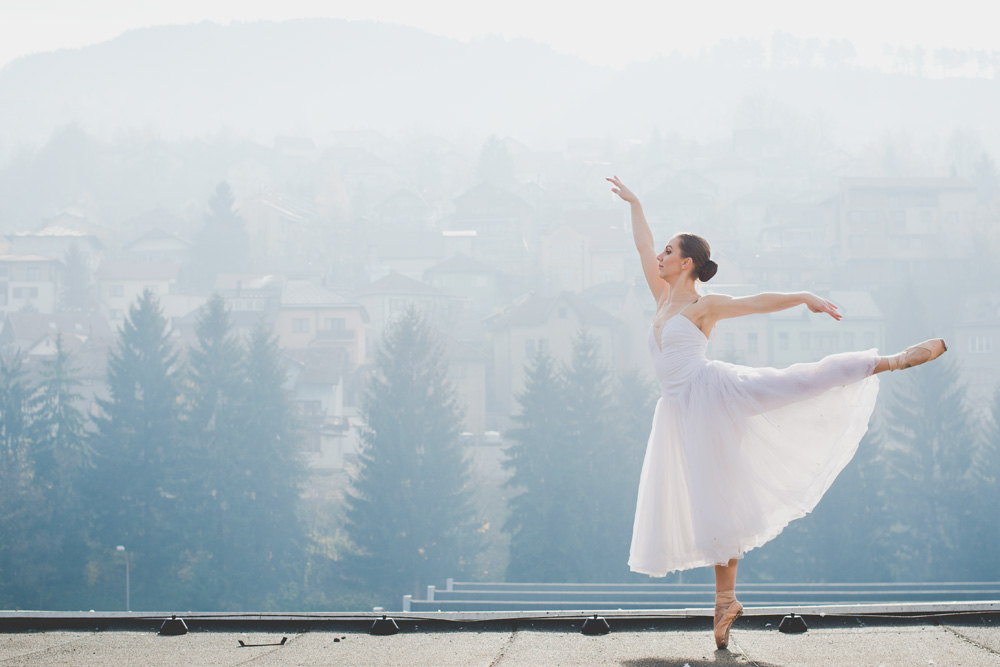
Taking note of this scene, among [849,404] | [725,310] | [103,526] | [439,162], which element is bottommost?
[103,526]

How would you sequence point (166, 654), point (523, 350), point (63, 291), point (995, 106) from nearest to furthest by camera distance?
1. point (166, 654)
2. point (523, 350)
3. point (63, 291)
4. point (995, 106)

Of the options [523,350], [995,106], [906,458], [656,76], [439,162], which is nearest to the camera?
[906,458]

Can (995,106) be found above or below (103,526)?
above

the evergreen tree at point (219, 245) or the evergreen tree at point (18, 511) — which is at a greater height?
the evergreen tree at point (219, 245)

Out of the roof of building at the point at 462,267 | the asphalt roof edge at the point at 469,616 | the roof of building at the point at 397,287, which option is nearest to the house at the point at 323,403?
the roof of building at the point at 397,287

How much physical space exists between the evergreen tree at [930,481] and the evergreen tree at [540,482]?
13.4 meters

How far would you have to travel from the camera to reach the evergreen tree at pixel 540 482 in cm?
4062

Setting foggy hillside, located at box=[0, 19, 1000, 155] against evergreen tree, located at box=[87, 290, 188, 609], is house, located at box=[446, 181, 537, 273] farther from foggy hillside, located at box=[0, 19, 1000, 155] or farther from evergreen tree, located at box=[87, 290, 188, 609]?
foggy hillside, located at box=[0, 19, 1000, 155]

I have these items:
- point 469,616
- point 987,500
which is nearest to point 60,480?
point 987,500

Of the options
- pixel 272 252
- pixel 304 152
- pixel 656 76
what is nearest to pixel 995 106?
pixel 656 76

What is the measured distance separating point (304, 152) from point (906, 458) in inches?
3603

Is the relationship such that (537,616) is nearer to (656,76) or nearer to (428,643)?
(428,643)

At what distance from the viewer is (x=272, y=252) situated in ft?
280

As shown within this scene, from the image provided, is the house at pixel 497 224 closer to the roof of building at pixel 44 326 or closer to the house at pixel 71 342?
the roof of building at pixel 44 326
